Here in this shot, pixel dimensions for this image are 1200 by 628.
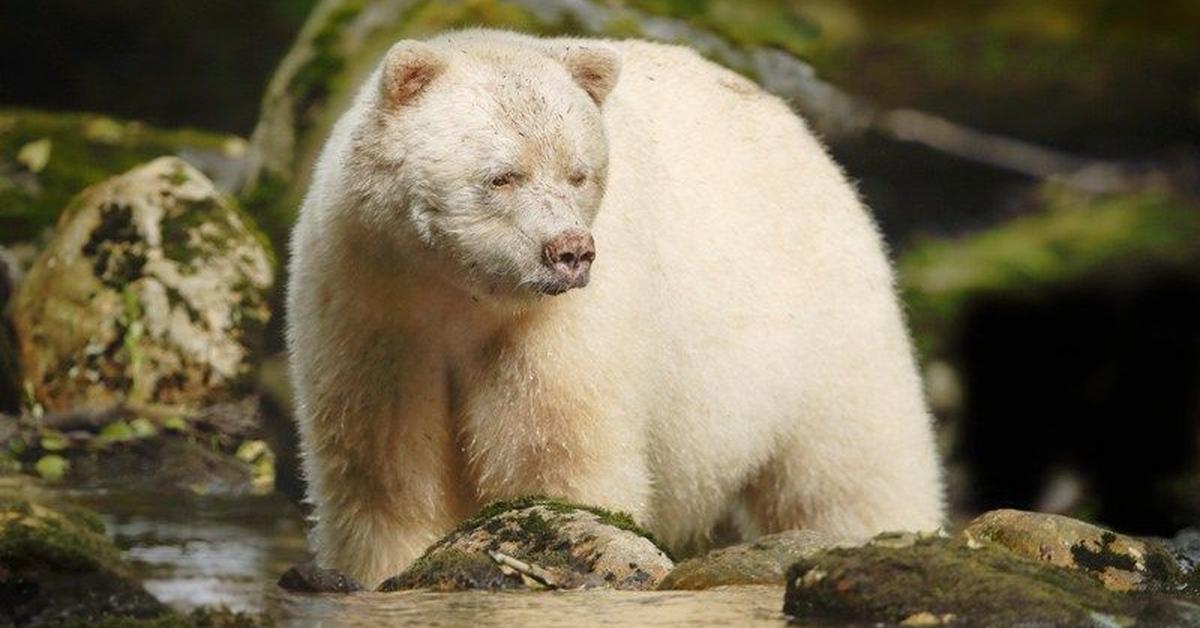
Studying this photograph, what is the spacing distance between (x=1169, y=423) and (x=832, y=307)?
4244 millimetres

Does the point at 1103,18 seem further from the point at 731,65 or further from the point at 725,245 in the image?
the point at 725,245

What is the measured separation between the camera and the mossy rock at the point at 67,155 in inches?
448

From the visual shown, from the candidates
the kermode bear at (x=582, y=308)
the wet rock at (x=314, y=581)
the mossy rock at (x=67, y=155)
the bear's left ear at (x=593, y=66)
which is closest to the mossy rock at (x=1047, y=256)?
the kermode bear at (x=582, y=308)

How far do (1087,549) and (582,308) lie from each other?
1.80 m

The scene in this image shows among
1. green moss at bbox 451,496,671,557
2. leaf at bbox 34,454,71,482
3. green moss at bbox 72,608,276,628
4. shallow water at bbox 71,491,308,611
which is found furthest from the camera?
leaf at bbox 34,454,71,482

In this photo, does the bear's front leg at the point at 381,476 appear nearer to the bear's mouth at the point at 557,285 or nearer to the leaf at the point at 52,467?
the bear's mouth at the point at 557,285

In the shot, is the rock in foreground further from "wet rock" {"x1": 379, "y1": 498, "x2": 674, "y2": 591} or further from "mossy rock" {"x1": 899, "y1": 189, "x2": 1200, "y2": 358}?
"mossy rock" {"x1": 899, "y1": 189, "x2": 1200, "y2": 358}

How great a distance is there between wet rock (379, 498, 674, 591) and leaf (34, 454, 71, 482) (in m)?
3.42

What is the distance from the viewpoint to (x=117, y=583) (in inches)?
197

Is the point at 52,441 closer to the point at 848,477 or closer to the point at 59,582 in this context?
the point at 848,477

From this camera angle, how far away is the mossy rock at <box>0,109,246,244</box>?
37.4ft

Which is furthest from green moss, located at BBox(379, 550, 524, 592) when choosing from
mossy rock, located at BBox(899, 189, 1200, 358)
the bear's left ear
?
mossy rock, located at BBox(899, 189, 1200, 358)

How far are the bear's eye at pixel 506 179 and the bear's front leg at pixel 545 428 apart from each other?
→ 0.65 m

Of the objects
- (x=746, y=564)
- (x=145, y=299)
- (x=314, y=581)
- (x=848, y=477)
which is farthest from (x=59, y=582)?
(x=145, y=299)
